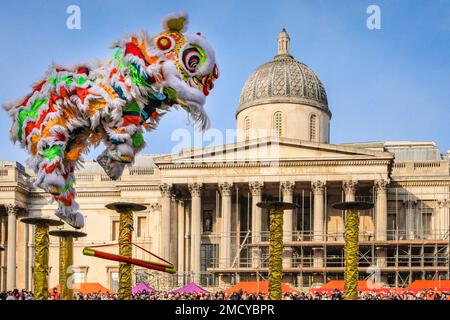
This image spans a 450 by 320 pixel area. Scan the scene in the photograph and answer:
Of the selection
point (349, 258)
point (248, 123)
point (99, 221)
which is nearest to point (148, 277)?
point (99, 221)

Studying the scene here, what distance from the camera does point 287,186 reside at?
69.8 meters

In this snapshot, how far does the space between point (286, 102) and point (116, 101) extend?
55989 millimetres

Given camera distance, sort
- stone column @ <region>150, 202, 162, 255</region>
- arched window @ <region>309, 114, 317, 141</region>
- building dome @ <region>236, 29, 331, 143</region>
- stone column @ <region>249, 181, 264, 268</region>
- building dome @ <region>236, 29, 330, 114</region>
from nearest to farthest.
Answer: stone column @ <region>249, 181, 264, 268</region>
stone column @ <region>150, 202, 162, 255</region>
building dome @ <region>236, 29, 331, 143</region>
building dome @ <region>236, 29, 330, 114</region>
arched window @ <region>309, 114, 317, 141</region>

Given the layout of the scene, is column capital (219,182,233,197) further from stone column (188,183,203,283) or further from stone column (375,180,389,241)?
stone column (375,180,389,241)

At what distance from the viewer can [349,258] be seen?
2839cm

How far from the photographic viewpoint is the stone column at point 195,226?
70.4m

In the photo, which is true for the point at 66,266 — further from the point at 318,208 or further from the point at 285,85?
the point at 285,85

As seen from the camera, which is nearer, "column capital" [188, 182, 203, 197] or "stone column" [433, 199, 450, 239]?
"column capital" [188, 182, 203, 197]

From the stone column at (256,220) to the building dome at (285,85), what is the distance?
8.94m

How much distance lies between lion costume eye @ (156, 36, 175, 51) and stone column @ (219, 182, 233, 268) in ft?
162

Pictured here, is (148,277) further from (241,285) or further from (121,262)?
(121,262)

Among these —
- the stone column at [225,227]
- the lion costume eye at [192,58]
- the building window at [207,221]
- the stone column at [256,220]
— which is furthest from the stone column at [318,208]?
the lion costume eye at [192,58]

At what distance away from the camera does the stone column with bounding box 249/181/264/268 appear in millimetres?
69062

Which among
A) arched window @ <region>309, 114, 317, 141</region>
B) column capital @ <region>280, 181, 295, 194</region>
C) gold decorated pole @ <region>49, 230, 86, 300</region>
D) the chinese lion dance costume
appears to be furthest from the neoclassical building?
the chinese lion dance costume
